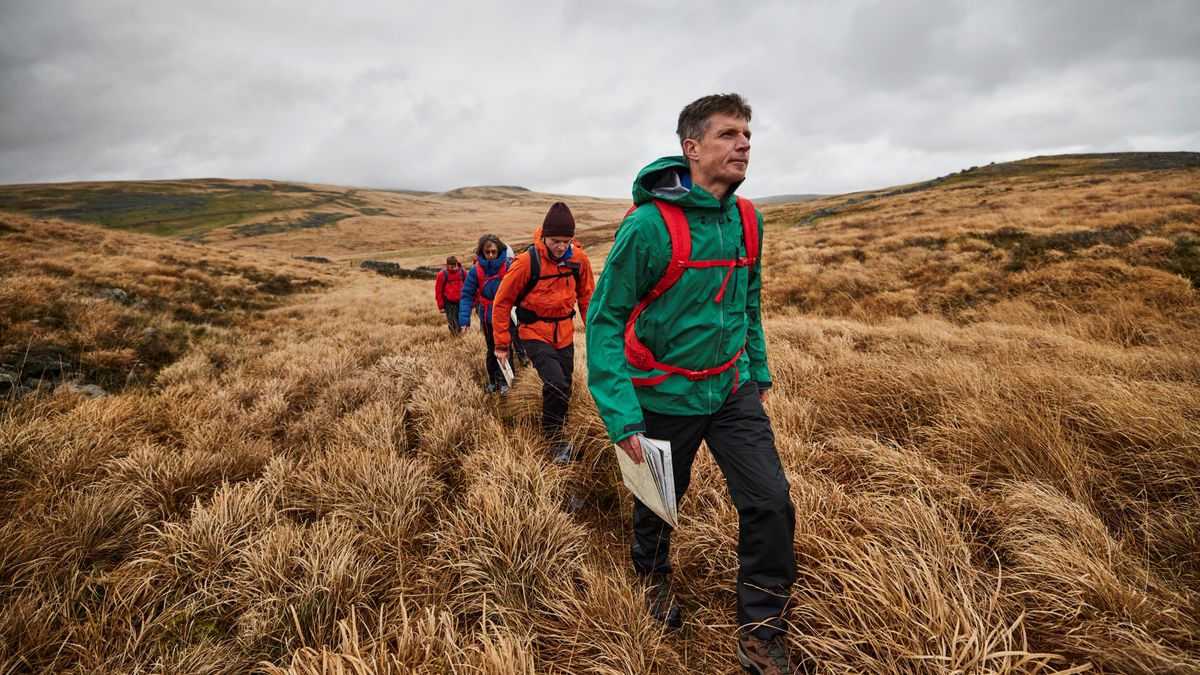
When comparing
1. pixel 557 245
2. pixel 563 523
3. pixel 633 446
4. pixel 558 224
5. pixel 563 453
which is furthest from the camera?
pixel 557 245

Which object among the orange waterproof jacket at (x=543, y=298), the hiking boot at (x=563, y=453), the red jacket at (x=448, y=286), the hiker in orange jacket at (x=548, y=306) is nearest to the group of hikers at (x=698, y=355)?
the hiking boot at (x=563, y=453)

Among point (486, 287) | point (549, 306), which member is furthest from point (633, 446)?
point (486, 287)

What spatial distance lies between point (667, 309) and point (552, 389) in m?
2.57

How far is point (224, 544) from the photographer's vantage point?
8.70 feet

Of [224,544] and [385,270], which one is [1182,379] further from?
[385,270]

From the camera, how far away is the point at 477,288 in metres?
6.87

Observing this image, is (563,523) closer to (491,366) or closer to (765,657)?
(765,657)

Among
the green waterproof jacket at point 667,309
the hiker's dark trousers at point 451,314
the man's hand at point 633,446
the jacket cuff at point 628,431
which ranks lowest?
the hiker's dark trousers at point 451,314

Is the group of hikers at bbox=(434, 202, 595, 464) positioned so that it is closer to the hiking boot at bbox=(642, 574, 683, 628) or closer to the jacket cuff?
the hiking boot at bbox=(642, 574, 683, 628)

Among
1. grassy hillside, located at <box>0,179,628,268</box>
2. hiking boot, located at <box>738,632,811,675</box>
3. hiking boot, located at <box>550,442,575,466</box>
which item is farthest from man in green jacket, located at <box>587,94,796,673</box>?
grassy hillside, located at <box>0,179,628,268</box>

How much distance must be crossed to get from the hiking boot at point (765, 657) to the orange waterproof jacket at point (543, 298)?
3.26 m

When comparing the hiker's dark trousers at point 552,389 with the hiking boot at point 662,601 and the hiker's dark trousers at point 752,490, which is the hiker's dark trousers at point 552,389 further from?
the hiker's dark trousers at point 752,490

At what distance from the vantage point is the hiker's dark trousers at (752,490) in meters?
2.03

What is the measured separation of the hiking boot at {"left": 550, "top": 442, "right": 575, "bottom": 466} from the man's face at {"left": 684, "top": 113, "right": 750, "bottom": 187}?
2711 millimetres
